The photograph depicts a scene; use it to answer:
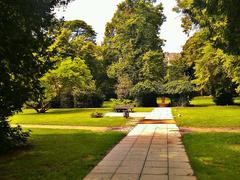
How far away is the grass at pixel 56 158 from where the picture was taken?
23.7 ft

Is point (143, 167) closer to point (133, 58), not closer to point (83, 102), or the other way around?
point (83, 102)

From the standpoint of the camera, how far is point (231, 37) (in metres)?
10.2

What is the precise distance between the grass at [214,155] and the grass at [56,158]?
2.53m

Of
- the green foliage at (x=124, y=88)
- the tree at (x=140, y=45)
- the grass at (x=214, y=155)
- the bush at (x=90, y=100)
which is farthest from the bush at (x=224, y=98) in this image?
the grass at (x=214, y=155)

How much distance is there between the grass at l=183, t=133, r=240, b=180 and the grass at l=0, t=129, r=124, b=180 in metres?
2.53

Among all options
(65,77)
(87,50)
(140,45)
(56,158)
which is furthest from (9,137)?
(87,50)

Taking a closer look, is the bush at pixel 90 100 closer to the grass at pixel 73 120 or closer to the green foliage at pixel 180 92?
the green foliage at pixel 180 92

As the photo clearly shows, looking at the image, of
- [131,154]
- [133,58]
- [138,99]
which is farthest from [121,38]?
[131,154]

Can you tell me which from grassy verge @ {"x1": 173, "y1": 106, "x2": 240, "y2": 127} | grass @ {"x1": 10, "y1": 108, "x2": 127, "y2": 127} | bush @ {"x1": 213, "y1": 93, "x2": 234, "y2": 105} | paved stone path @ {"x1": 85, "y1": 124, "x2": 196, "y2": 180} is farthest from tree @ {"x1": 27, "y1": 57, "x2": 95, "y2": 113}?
paved stone path @ {"x1": 85, "y1": 124, "x2": 196, "y2": 180}

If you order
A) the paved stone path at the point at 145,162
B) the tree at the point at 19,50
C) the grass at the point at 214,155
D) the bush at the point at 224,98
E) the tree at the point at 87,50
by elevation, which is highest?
the tree at the point at 87,50

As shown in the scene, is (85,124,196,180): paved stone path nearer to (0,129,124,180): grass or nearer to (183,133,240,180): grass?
(183,133,240,180): grass

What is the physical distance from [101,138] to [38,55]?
457 centimetres

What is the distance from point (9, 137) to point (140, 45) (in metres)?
36.6

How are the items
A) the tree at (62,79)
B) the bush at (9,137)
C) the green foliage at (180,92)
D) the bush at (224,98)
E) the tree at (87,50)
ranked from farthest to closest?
the tree at (87,50) → the green foliage at (180,92) → the bush at (224,98) → the tree at (62,79) → the bush at (9,137)
